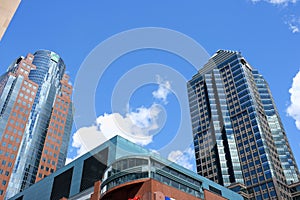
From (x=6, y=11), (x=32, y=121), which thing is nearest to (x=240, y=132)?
(x=32, y=121)

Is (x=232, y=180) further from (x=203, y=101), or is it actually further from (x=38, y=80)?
(x=38, y=80)

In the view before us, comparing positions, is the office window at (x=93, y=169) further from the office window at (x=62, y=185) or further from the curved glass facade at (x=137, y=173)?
the curved glass facade at (x=137, y=173)

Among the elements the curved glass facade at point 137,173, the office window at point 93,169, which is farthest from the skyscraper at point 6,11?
the office window at point 93,169

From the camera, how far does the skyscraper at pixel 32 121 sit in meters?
110

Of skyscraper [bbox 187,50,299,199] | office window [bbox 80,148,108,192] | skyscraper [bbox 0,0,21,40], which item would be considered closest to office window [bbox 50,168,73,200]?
office window [bbox 80,148,108,192]

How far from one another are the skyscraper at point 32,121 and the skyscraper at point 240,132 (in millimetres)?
63348

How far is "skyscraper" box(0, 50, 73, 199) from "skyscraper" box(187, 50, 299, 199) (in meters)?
63.3

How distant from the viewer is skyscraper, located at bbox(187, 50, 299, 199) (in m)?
105

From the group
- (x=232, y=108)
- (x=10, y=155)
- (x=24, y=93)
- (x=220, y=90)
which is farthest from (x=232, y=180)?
(x=24, y=93)

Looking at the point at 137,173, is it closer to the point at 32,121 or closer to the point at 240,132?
the point at 240,132

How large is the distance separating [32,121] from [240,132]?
90910mm

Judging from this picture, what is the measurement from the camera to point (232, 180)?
110 m

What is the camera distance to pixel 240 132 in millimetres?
121500

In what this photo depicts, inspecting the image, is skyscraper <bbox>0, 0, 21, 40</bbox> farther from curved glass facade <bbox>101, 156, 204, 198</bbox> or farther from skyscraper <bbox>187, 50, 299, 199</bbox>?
skyscraper <bbox>187, 50, 299, 199</bbox>
